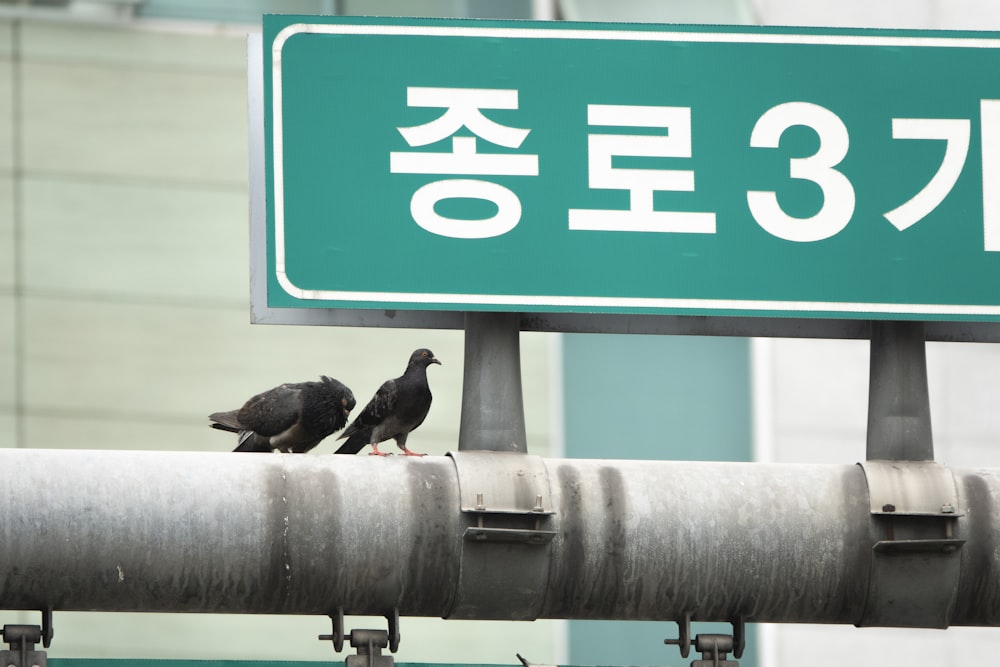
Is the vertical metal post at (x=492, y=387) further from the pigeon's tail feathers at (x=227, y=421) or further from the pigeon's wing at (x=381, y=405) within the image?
the pigeon's tail feathers at (x=227, y=421)

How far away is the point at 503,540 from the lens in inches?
236

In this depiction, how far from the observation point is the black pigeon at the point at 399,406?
7789mm

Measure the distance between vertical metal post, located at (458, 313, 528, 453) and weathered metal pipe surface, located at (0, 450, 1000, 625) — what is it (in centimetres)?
15

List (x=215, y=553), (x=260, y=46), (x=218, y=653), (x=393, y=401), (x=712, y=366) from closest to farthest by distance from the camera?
(x=215, y=553) < (x=260, y=46) < (x=393, y=401) < (x=218, y=653) < (x=712, y=366)

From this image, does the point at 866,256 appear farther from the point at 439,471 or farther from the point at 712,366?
the point at 712,366

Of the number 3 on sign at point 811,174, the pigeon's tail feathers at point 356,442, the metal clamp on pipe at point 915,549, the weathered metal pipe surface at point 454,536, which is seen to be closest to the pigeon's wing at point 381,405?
the pigeon's tail feathers at point 356,442

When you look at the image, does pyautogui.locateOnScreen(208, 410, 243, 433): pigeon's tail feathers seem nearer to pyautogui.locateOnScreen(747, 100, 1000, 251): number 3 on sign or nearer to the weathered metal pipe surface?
the weathered metal pipe surface

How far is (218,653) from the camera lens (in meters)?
15.8

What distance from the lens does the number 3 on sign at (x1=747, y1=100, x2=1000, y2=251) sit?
648cm

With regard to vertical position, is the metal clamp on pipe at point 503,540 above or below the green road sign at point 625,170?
below

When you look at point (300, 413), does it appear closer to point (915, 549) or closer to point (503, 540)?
point (503, 540)

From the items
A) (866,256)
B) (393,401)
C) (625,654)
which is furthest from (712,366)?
(866,256)

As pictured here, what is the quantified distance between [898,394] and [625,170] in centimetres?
115

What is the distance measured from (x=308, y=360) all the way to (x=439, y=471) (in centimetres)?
1055
